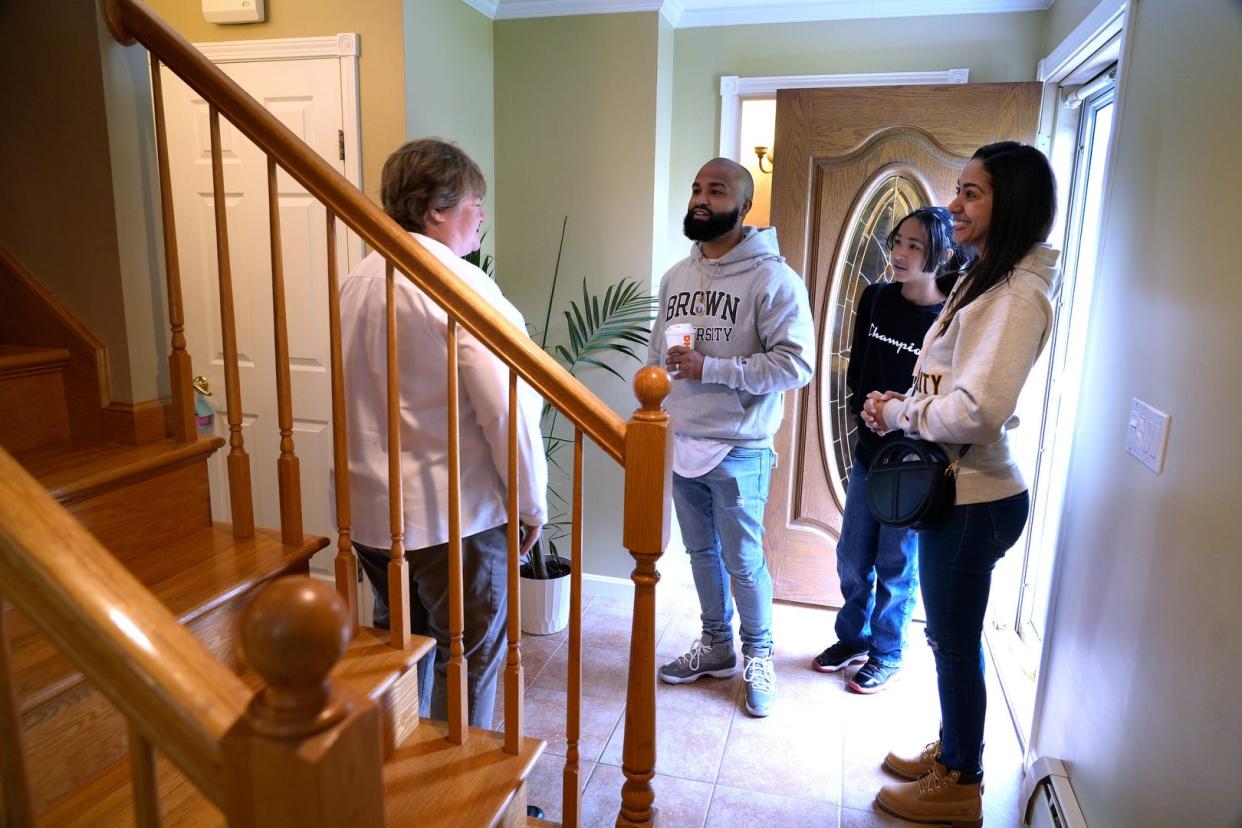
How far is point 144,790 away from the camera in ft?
2.12

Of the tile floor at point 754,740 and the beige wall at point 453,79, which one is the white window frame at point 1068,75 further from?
the beige wall at point 453,79

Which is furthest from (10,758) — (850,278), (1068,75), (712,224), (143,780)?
(1068,75)

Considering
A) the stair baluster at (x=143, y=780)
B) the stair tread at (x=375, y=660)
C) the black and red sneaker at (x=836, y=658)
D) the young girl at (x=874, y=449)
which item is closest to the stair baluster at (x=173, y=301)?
the stair tread at (x=375, y=660)

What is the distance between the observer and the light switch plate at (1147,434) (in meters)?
1.40

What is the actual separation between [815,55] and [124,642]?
3.06 m

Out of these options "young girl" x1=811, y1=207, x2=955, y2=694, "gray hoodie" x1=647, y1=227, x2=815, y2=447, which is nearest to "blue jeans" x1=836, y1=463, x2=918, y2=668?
"young girl" x1=811, y1=207, x2=955, y2=694

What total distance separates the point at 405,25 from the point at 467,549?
182 centimetres

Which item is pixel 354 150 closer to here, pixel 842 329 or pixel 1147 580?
pixel 842 329

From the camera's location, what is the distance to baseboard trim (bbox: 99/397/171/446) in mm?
1527

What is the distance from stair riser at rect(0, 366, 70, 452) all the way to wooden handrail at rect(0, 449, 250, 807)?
1.01 meters

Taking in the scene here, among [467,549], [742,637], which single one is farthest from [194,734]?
[742,637]

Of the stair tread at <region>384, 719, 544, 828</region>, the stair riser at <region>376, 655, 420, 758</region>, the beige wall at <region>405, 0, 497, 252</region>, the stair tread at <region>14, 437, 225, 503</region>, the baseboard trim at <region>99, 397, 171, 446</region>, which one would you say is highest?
the beige wall at <region>405, 0, 497, 252</region>

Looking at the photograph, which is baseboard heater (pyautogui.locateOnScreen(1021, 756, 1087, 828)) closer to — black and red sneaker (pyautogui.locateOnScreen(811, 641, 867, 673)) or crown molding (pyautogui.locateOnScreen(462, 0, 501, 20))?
black and red sneaker (pyautogui.locateOnScreen(811, 641, 867, 673))

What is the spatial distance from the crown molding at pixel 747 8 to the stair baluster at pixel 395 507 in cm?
200
